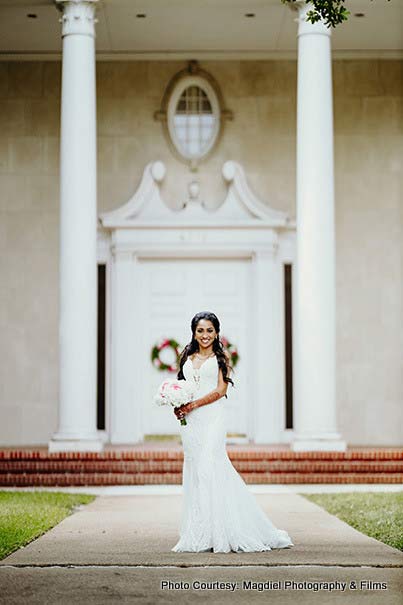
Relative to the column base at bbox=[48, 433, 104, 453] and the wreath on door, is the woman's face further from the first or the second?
the wreath on door

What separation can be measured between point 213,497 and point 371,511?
3.51 meters

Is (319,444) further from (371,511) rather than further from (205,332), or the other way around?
(205,332)

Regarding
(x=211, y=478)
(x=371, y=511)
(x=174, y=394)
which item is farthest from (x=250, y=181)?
(x=211, y=478)

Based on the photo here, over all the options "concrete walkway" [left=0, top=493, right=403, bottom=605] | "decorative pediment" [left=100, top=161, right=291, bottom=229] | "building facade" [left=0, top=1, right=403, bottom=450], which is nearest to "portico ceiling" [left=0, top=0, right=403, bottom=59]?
"building facade" [left=0, top=1, right=403, bottom=450]

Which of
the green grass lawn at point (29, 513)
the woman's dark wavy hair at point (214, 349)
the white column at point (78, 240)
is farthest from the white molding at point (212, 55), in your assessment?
the woman's dark wavy hair at point (214, 349)

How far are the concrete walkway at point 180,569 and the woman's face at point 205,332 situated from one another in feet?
5.73

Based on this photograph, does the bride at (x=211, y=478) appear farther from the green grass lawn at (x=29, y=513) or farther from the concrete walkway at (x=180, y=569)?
the green grass lawn at (x=29, y=513)

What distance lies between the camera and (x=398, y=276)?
20406 mm

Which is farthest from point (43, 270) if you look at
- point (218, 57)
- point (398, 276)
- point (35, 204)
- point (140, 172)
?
point (398, 276)

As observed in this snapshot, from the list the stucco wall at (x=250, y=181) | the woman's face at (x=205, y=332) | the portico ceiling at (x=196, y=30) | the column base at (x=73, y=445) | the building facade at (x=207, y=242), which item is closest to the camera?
the woman's face at (x=205, y=332)

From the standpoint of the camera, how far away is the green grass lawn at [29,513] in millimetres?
10141

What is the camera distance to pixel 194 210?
20.2m

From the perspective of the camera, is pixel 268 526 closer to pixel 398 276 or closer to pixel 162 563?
pixel 162 563

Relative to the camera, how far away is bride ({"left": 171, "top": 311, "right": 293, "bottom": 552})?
31.1ft
